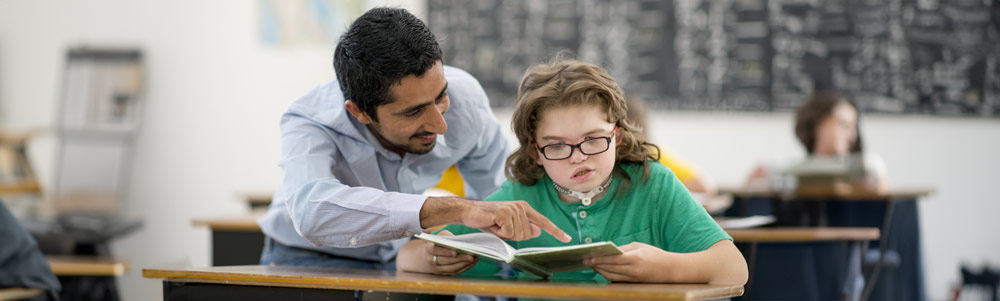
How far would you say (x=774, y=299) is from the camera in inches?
120

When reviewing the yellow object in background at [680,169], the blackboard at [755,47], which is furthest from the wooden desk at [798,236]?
the blackboard at [755,47]

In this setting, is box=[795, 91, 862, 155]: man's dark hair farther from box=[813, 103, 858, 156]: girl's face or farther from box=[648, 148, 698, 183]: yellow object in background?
box=[648, 148, 698, 183]: yellow object in background

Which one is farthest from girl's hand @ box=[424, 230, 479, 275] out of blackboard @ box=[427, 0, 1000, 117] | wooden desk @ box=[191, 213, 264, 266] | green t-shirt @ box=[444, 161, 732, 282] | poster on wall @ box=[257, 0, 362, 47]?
poster on wall @ box=[257, 0, 362, 47]

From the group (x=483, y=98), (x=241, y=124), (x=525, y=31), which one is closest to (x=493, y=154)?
(x=483, y=98)

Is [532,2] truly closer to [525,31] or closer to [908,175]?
[525,31]

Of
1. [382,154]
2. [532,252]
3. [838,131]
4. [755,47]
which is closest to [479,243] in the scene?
[532,252]

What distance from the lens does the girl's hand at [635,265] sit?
136cm

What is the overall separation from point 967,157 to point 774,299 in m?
2.00

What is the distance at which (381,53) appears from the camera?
170cm

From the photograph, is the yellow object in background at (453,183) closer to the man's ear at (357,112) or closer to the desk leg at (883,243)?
the man's ear at (357,112)

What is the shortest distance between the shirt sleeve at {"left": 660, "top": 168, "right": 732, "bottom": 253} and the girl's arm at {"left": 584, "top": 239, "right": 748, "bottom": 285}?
0.19 feet

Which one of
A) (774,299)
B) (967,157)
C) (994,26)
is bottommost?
(774,299)

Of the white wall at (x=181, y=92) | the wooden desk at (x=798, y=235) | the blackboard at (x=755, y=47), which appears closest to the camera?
the wooden desk at (x=798, y=235)

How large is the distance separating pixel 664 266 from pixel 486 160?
844 mm
